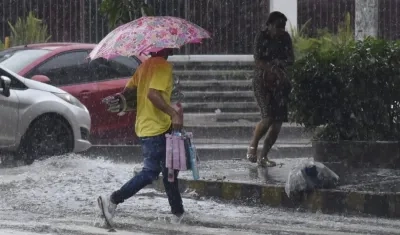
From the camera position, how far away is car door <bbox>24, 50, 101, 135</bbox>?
55.7 feet

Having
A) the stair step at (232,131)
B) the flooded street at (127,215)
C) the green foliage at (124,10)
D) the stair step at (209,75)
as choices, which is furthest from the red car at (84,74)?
the stair step at (209,75)

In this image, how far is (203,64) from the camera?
23.7 meters

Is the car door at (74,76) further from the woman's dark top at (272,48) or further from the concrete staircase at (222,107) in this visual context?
the woman's dark top at (272,48)

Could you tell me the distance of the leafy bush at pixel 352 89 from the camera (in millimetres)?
12594

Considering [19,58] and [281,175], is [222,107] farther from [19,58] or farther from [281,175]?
[281,175]

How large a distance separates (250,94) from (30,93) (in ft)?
26.3

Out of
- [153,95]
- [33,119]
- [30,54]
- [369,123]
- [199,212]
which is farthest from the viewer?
[30,54]

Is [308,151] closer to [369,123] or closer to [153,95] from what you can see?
[369,123]

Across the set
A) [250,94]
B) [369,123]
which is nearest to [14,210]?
[369,123]

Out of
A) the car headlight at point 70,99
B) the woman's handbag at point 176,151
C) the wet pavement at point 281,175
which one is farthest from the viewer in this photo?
the car headlight at point 70,99

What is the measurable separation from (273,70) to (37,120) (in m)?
3.85

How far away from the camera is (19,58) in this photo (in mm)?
17109

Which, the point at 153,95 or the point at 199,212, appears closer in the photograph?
the point at 153,95

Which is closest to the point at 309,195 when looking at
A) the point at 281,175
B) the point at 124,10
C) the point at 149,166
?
the point at 281,175
